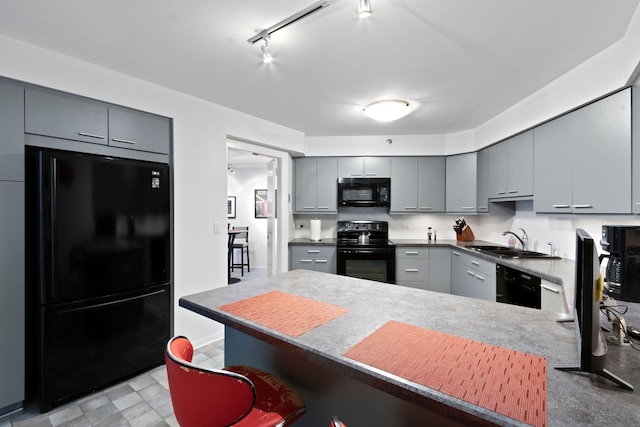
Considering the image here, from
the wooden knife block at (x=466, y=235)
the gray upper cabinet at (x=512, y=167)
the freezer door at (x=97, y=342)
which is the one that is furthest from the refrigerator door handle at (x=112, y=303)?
the wooden knife block at (x=466, y=235)

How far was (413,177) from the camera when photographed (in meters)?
4.31

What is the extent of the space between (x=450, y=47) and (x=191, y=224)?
2556mm

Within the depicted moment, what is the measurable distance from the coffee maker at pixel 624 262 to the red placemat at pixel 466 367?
1.24 meters

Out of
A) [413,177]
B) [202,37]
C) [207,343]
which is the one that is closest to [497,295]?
[413,177]

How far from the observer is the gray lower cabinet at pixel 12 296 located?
1.85 m

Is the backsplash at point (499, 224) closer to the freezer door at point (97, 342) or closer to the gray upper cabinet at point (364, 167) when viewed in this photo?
the gray upper cabinet at point (364, 167)

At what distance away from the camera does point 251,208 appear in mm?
6922

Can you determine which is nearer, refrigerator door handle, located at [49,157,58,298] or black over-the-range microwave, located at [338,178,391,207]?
refrigerator door handle, located at [49,157,58,298]

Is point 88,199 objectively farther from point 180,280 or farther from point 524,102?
point 524,102

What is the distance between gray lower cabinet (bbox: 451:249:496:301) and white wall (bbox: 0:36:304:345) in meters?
2.70

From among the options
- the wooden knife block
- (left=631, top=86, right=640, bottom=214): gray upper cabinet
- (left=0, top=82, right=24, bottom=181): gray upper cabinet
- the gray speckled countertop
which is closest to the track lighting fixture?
the gray speckled countertop

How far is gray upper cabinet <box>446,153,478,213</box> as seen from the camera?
4.00 metres

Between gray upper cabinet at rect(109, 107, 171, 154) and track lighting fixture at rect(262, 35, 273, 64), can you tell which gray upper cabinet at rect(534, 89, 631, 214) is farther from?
gray upper cabinet at rect(109, 107, 171, 154)

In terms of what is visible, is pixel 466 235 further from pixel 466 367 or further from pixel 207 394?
pixel 207 394
